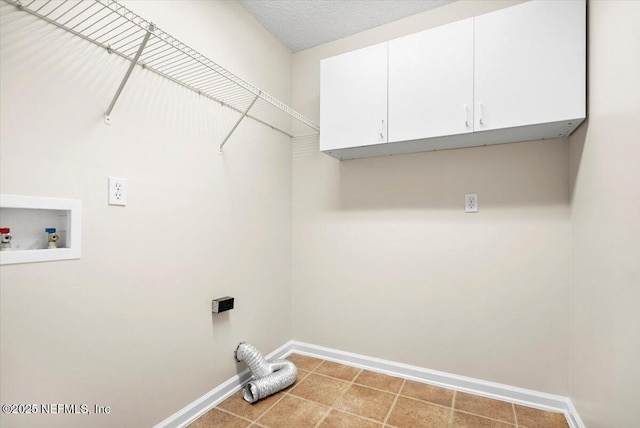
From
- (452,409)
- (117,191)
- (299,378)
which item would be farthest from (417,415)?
(117,191)

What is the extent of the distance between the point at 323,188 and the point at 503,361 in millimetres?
1753

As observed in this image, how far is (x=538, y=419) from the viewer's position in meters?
1.73

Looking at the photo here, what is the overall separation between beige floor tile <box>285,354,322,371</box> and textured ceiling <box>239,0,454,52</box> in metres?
2.65

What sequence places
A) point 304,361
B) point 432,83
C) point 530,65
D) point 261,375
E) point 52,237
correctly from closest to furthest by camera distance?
point 52,237
point 530,65
point 432,83
point 261,375
point 304,361

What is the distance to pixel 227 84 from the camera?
72.6 inches

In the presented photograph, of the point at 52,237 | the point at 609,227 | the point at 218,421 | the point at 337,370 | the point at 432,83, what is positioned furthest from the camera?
the point at 337,370

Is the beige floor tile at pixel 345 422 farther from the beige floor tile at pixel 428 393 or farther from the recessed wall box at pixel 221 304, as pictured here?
the recessed wall box at pixel 221 304

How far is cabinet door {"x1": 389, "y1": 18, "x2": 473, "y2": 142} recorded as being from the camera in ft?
5.69

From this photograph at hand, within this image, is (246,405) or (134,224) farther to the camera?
(246,405)

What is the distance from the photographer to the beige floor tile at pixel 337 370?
2.22 meters

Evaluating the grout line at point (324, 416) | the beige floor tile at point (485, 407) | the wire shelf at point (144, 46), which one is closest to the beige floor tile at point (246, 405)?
the grout line at point (324, 416)

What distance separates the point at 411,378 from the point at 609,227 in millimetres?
1553

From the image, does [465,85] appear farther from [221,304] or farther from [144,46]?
[221,304]

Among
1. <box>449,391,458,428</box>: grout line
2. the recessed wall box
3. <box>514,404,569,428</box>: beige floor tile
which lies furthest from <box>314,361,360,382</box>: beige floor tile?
<box>514,404,569,428</box>: beige floor tile
